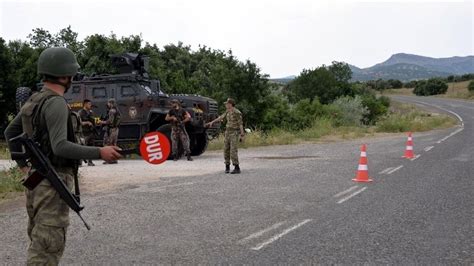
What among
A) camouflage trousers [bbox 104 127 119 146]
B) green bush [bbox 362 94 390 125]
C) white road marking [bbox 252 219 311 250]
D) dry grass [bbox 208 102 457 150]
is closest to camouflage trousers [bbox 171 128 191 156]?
camouflage trousers [bbox 104 127 119 146]

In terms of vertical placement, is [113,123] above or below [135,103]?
below

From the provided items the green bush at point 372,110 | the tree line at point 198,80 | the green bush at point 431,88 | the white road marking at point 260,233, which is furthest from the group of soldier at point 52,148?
the green bush at point 431,88

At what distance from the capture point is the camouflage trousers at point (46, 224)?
3143 millimetres

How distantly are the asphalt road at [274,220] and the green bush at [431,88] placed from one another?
80762mm

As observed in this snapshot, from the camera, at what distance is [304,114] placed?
110ft

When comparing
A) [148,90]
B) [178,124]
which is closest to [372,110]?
[148,90]

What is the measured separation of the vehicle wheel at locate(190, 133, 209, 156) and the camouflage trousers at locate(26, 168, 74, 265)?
45.7 ft

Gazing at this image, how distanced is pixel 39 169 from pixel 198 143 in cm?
1428

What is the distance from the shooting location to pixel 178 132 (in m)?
15.1

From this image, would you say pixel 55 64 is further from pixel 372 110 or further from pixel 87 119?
pixel 372 110

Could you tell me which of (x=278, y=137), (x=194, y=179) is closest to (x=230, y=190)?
(x=194, y=179)

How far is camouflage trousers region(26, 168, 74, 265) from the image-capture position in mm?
3143

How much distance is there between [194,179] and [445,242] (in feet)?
20.2

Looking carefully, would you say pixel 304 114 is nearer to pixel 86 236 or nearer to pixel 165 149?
pixel 86 236
